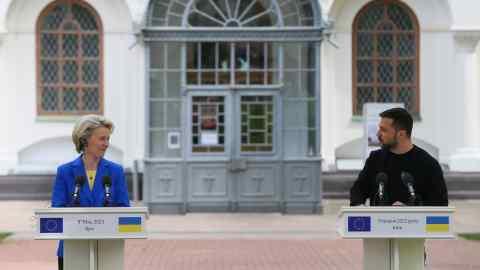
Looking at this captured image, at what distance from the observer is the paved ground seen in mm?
12773

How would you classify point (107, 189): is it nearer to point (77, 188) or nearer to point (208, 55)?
point (77, 188)

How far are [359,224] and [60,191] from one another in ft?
7.44

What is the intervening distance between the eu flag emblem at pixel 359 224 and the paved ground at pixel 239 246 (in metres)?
5.31

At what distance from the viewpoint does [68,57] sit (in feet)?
69.8

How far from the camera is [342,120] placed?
21.7 metres

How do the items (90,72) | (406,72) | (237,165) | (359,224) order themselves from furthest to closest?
(406,72)
(90,72)
(237,165)
(359,224)

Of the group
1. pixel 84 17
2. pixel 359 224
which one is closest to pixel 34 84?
pixel 84 17

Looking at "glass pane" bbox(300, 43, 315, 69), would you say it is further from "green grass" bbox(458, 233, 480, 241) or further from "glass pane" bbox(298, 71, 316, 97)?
"green grass" bbox(458, 233, 480, 241)

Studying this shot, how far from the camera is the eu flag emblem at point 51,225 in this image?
7207 mm

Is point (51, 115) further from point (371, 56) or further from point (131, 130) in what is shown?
point (371, 56)

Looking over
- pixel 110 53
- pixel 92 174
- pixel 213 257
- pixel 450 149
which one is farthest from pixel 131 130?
pixel 92 174

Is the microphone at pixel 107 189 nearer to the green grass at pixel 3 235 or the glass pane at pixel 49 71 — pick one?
the green grass at pixel 3 235

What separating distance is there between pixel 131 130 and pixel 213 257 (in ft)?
27.4

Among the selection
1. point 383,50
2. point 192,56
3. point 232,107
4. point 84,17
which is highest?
point 84,17
